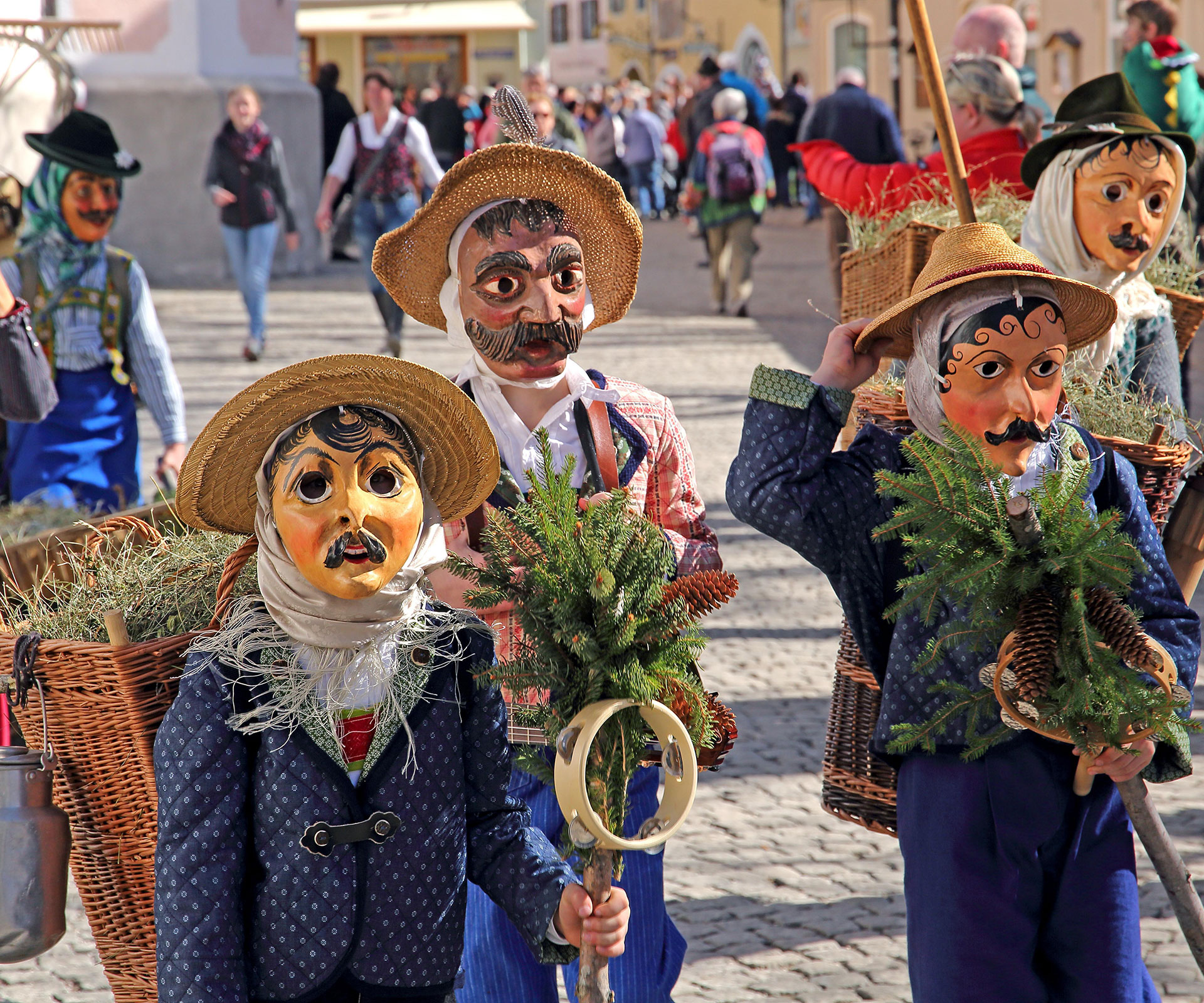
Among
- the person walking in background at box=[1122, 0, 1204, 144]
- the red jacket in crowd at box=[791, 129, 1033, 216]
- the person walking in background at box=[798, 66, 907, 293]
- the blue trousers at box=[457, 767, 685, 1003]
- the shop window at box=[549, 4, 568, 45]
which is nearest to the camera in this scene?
the blue trousers at box=[457, 767, 685, 1003]

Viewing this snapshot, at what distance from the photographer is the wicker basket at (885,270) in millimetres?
3814

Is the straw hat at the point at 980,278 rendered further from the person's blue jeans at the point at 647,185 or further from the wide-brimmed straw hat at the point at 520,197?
the person's blue jeans at the point at 647,185

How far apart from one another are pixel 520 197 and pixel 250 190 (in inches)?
382

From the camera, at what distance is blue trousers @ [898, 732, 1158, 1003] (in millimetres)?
2621

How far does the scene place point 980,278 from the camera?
2.65 meters

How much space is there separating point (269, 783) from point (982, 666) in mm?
1195

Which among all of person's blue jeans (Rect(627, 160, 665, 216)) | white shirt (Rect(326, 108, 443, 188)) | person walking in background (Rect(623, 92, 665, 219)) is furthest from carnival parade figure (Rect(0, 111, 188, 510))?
person's blue jeans (Rect(627, 160, 665, 216))

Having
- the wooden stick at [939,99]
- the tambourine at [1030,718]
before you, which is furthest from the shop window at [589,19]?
the tambourine at [1030,718]

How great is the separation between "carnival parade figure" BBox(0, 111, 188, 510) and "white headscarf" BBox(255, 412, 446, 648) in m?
2.56

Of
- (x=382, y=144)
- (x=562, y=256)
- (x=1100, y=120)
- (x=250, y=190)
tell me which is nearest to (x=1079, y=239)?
(x=1100, y=120)

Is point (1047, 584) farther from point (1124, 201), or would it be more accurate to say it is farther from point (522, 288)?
point (1124, 201)

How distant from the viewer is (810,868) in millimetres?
4438

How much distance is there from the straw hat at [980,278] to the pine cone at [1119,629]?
0.64 metres

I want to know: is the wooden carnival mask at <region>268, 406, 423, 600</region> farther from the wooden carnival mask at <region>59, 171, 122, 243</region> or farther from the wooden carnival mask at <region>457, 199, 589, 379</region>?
the wooden carnival mask at <region>59, 171, 122, 243</region>
